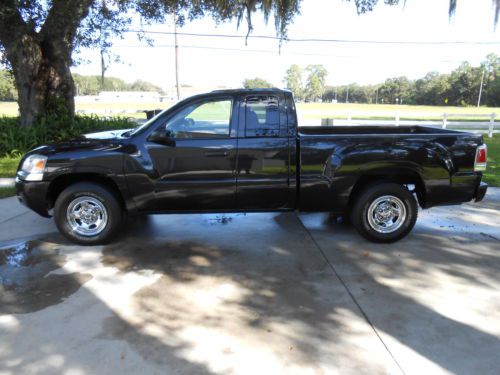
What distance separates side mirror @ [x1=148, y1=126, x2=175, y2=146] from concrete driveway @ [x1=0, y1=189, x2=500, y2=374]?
1285 mm

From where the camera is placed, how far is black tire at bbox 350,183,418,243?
16.5ft

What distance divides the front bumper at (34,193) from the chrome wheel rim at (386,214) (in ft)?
12.8

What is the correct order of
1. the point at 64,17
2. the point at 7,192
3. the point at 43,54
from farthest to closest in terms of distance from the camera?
the point at 43,54 → the point at 64,17 → the point at 7,192

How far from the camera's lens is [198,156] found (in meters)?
4.79

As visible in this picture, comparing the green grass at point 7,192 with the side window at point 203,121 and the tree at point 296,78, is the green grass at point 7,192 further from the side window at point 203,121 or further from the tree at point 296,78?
the tree at point 296,78

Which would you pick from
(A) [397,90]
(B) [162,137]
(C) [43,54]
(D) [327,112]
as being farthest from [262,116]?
(A) [397,90]

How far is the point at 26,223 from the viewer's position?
5957 mm

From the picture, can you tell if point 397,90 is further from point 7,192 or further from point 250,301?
point 250,301

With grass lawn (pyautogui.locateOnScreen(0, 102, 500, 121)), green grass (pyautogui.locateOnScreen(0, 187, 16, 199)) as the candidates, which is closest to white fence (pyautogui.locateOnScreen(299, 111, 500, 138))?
grass lawn (pyautogui.locateOnScreen(0, 102, 500, 121))

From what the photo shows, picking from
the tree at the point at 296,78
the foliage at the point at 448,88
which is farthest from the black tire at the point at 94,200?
the tree at the point at 296,78

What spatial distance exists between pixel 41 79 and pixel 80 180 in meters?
8.23

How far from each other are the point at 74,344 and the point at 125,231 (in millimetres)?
2694

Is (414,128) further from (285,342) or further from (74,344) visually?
(74,344)

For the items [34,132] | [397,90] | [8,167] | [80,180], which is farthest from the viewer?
[397,90]
